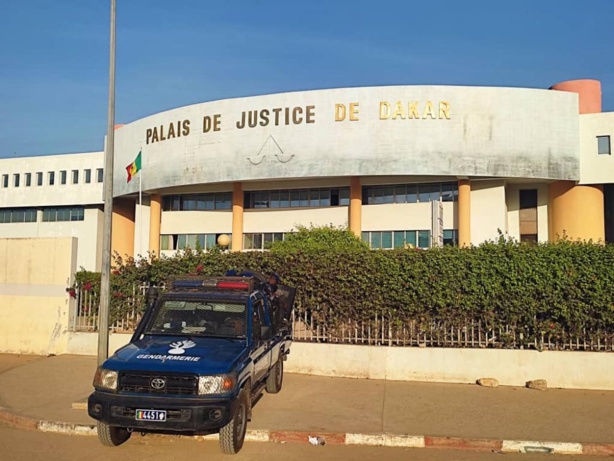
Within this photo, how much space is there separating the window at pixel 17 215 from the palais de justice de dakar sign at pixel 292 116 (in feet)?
62.5

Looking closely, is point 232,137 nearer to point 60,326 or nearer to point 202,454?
point 60,326

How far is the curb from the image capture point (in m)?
6.48

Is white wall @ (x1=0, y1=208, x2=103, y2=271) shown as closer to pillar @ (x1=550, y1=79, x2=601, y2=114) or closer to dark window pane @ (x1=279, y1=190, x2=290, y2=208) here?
dark window pane @ (x1=279, y1=190, x2=290, y2=208)

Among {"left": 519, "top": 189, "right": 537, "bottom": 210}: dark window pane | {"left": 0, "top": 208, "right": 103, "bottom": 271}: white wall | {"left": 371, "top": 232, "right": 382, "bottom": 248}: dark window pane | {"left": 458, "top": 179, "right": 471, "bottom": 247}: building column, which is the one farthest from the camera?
{"left": 0, "top": 208, "right": 103, "bottom": 271}: white wall

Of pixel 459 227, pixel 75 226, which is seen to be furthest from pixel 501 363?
pixel 75 226

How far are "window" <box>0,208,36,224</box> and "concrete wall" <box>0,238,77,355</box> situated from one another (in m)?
36.7

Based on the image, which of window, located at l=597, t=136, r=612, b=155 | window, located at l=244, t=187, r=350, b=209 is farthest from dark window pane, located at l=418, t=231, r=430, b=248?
window, located at l=597, t=136, r=612, b=155

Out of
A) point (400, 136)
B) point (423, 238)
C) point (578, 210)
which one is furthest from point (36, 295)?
point (578, 210)

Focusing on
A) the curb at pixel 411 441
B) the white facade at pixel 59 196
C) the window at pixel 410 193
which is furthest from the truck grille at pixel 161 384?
the white facade at pixel 59 196

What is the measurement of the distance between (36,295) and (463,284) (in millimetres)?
9854

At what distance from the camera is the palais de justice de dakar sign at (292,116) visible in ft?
91.0

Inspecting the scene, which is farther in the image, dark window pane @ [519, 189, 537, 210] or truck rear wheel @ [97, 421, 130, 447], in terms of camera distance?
dark window pane @ [519, 189, 537, 210]

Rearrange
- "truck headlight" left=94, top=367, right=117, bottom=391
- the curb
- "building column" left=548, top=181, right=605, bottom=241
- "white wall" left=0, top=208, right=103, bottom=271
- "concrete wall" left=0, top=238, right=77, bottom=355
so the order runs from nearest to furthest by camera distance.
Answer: "truck headlight" left=94, top=367, right=117, bottom=391 < the curb < "concrete wall" left=0, top=238, right=77, bottom=355 < "building column" left=548, top=181, right=605, bottom=241 < "white wall" left=0, top=208, right=103, bottom=271

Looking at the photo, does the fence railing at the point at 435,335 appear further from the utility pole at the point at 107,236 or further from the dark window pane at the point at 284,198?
the dark window pane at the point at 284,198
